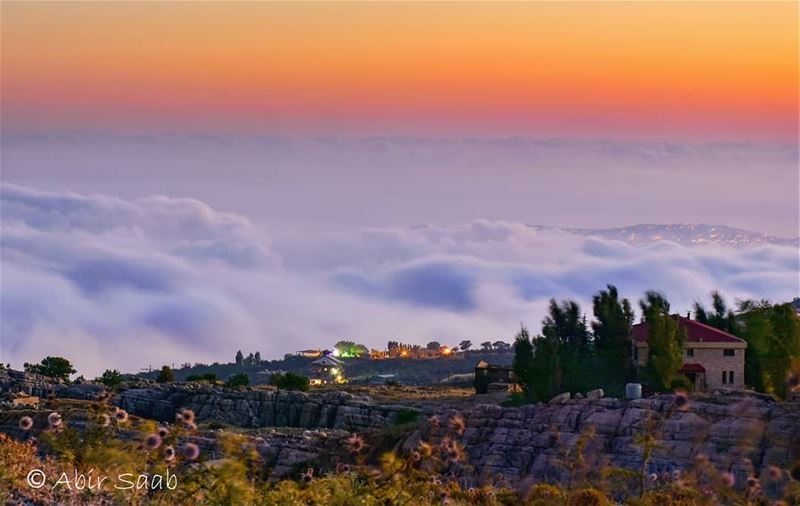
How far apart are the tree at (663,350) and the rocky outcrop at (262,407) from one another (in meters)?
12.3

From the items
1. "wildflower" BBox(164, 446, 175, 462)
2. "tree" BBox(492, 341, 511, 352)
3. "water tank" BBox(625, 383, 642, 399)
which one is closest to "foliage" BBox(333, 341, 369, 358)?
"tree" BBox(492, 341, 511, 352)

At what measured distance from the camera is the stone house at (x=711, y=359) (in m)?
63.5

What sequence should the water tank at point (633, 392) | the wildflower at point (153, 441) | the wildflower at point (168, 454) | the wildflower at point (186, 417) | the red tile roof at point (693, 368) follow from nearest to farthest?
the wildflower at point (153, 441)
the wildflower at point (186, 417)
the wildflower at point (168, 454)
the water tank at point (633, 392)
the red tile roof at point (693, 368)

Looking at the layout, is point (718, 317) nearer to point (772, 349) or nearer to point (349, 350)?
point (772, 349)

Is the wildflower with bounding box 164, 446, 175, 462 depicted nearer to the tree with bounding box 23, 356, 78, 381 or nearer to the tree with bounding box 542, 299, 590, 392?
the tree with bounding box 542, 299, 590, 392

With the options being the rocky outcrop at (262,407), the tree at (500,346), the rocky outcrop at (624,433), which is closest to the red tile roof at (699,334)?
the rocky outcrop at (262,407)

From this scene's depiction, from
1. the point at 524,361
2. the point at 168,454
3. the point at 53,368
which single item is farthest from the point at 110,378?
the point at 168,454

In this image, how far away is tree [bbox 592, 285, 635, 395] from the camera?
6412cm

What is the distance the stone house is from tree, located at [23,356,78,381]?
160ft

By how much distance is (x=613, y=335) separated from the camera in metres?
66.2

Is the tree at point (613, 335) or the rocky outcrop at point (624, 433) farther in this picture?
the tree at point (613, 335)

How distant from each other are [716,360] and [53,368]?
52.7 m

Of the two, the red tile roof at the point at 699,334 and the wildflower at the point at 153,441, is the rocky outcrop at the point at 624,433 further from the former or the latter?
the wildflower at the point at 153,441

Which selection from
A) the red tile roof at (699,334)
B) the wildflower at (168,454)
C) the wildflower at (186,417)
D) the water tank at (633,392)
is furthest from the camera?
the red tile roof at (699,334)
